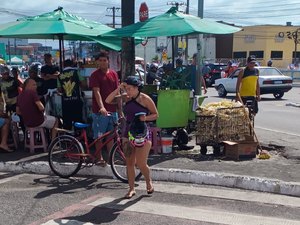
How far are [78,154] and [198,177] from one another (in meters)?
1.89

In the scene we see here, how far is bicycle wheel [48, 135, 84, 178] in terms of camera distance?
719 centimetres

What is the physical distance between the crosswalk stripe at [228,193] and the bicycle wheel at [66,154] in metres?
1.13

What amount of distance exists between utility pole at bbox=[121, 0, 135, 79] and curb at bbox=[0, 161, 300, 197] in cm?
320

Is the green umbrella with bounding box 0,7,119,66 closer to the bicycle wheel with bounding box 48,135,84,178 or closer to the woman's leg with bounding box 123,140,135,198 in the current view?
the bicycle wheel with bounding box 48,135,84,178

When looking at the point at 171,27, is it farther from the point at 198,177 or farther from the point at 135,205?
the point at 135,205

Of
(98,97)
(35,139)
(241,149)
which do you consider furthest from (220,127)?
(35,139)

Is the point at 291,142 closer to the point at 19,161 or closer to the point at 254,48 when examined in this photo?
the point at 19,161

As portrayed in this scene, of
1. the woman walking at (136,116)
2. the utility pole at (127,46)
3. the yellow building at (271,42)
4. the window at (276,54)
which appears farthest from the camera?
the window at (276,54)

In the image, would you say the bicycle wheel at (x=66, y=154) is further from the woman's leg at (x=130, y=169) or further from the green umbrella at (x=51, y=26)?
the green umbrella at (x=51, y=26)

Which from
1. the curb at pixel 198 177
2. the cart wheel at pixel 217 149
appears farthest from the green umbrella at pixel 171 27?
the curb at pixel 198 177

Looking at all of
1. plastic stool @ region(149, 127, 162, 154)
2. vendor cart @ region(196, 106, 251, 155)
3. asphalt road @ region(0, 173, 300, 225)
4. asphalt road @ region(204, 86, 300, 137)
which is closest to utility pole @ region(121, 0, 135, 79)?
plastic stool @ region(149, 127, 162, 154)

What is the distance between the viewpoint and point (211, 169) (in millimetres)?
7387

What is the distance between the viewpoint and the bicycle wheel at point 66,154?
7.19 meters

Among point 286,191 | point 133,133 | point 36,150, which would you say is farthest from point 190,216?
point 36,150
